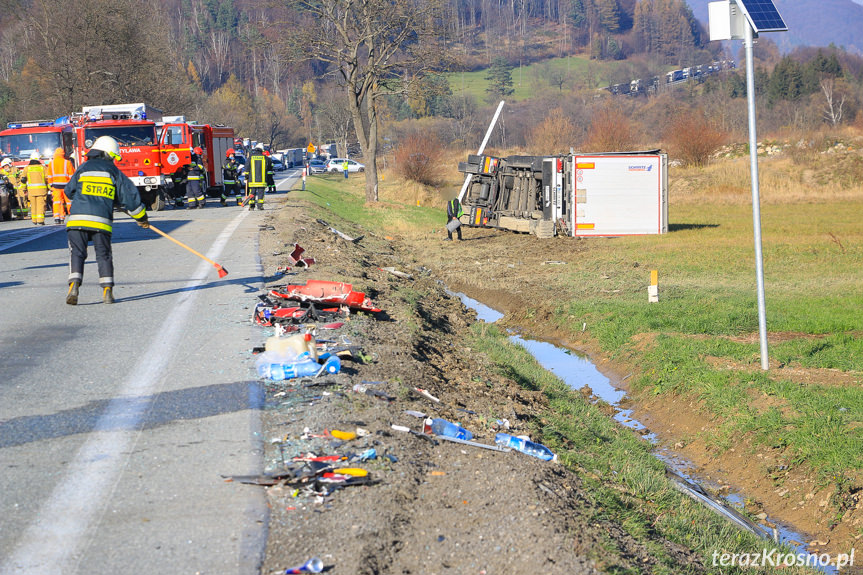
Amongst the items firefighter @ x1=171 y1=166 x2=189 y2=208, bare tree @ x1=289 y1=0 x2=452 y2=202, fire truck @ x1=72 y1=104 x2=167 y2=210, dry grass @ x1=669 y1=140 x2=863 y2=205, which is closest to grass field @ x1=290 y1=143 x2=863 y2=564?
firefighter @ x1=171 y1=166 x2=189 y2=208

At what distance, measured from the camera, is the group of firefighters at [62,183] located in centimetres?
1954

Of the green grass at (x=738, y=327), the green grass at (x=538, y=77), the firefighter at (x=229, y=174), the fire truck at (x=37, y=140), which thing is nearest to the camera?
the green grass at (x=738, y=327)

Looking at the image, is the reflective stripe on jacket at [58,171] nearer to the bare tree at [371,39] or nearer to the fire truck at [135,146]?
the fire truck at [135,146]

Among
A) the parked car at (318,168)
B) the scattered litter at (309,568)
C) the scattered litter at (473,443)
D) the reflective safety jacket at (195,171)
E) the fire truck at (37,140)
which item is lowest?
the scattered litter at (473,443)

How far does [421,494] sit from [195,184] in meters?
24.0

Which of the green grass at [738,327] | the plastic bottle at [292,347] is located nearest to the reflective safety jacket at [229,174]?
the green grass at [738,327]

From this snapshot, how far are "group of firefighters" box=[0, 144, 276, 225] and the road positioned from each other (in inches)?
340

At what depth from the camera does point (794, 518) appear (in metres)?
7.04

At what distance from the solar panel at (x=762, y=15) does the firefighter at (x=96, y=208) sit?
7.05 m

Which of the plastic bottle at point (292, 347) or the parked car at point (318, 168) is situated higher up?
the parked car at point (318, 168)

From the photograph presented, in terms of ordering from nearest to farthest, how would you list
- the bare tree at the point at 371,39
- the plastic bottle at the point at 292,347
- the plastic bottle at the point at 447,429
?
the plastic bottle at the point at 447,429 < the plastic bottle at the point at 292,347 < the bare tree at the point at 371,39

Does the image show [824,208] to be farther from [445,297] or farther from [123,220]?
[123,220]

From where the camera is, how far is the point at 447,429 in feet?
20.0

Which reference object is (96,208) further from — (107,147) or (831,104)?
(831,104)
